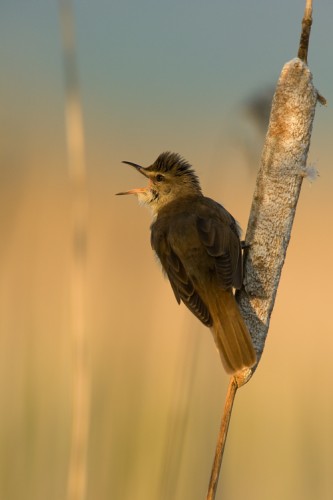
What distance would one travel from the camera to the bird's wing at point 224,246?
2.80 meters

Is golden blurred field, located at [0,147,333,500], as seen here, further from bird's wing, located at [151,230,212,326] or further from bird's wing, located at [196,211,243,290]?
bird's wing, located at [196,211,243,290]

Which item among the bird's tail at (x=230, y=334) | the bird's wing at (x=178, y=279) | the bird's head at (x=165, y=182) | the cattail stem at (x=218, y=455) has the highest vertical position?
the bird's head at (x=165, y=182)

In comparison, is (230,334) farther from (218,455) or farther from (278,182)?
(218,455)

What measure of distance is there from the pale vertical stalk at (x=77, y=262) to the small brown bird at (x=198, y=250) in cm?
46

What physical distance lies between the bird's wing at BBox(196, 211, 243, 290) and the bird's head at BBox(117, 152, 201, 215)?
429 millimetres

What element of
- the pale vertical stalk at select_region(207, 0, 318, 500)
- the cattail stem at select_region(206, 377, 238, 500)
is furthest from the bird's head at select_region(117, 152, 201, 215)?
the cattail stem at select_region(206, 377, 238, 500)

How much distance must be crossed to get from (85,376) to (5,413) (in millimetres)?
789

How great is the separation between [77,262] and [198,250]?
3.33 feet

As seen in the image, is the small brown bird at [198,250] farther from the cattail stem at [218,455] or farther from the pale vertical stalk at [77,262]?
the pale vertical stalk at [77,262]

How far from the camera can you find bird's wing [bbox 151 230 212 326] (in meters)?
2.80

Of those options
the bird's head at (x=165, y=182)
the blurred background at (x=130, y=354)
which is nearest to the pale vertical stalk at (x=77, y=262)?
the blurred background at (x=130, y=354)

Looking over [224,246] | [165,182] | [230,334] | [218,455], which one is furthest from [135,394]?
[165,182]

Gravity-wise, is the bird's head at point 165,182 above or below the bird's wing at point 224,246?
above

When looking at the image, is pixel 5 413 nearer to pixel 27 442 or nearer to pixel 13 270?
pixel 27 442
